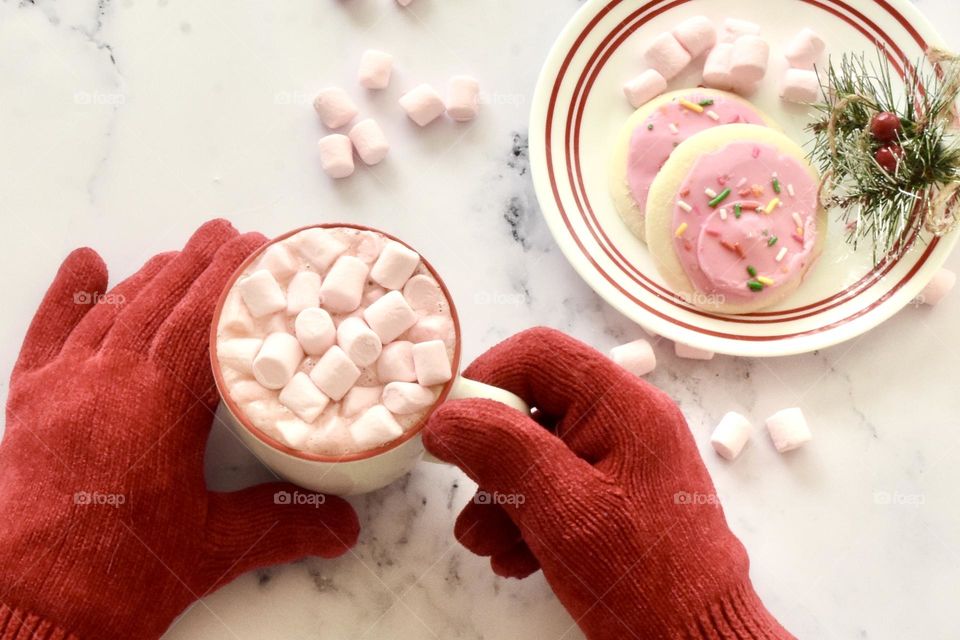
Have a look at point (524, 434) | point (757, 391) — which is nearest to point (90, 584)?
point (524, 434)

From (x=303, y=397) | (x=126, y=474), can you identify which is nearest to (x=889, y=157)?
(x=303, y=397)

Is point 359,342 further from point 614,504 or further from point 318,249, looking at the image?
point 614,504

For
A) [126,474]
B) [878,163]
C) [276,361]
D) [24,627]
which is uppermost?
[878,163]

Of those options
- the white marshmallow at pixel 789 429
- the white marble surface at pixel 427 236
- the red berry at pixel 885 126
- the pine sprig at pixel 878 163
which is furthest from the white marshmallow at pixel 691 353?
the red berry at pixel 885 126

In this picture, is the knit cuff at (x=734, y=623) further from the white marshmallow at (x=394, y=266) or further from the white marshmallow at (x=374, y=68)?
the white marshmallow at (x=374, y=68)

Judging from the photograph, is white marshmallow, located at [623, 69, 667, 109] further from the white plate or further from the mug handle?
the mug handle

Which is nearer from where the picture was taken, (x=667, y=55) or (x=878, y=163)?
(x=878, y=163)
